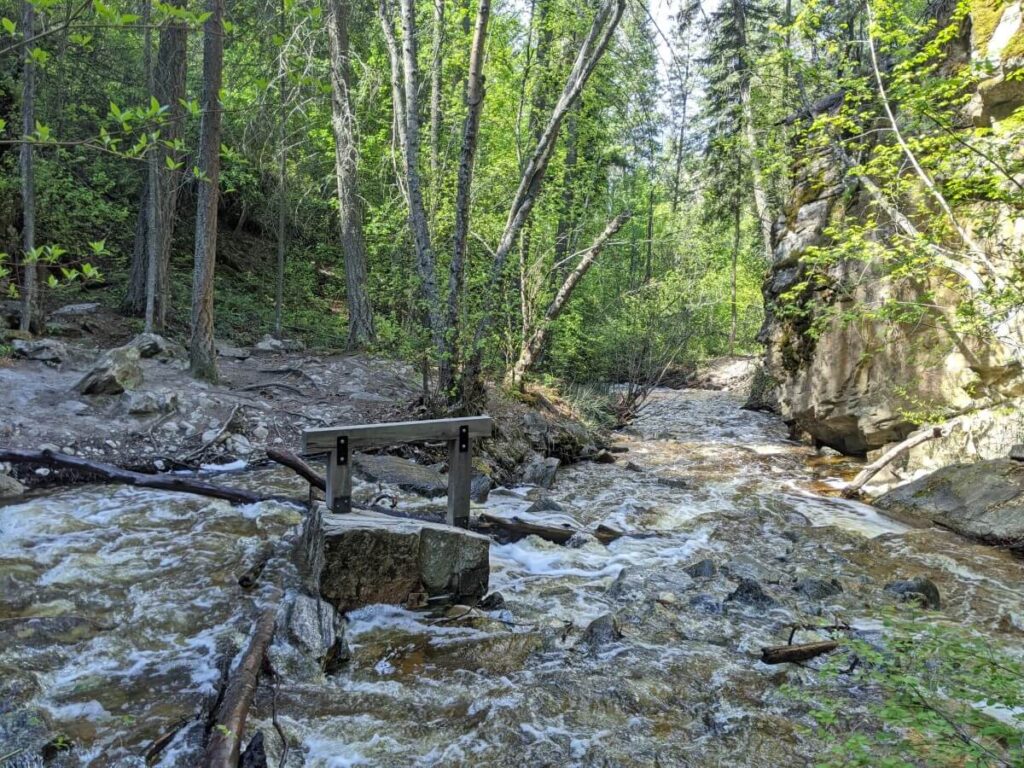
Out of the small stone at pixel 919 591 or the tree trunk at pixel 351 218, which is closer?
the small stone at pixel 919 591

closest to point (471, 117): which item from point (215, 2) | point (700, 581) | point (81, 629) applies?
point (215, 2)

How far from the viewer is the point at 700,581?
6129mm

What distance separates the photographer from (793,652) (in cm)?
449

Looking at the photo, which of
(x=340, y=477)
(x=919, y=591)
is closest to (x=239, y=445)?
(x=340, y=477)

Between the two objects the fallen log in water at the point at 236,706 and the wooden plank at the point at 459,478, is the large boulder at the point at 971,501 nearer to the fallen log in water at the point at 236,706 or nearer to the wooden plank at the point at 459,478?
the wooden plank at the point at 459,478

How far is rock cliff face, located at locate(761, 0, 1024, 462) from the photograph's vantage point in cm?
895

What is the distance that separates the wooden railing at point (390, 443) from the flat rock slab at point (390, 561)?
326 millimetres

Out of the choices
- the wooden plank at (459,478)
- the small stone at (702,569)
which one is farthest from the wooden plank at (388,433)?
the small stone at (702,569)

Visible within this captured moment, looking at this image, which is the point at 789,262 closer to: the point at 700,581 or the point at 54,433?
the point at 700,581

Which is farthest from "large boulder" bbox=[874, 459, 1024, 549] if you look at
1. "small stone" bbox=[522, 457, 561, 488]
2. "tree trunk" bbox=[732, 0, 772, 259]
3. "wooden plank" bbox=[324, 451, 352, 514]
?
"tree trunk" bbox=[732, 0, 772, 259]

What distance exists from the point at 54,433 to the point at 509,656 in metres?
7.18

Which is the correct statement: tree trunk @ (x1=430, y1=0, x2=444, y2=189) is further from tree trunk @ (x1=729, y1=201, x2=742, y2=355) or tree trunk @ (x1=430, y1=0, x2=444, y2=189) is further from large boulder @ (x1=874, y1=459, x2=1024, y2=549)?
tree trunk @ (x1=729, y1=201, x2=742, y2=355)

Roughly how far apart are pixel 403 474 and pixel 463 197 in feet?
13.6

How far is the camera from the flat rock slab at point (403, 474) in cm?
864
